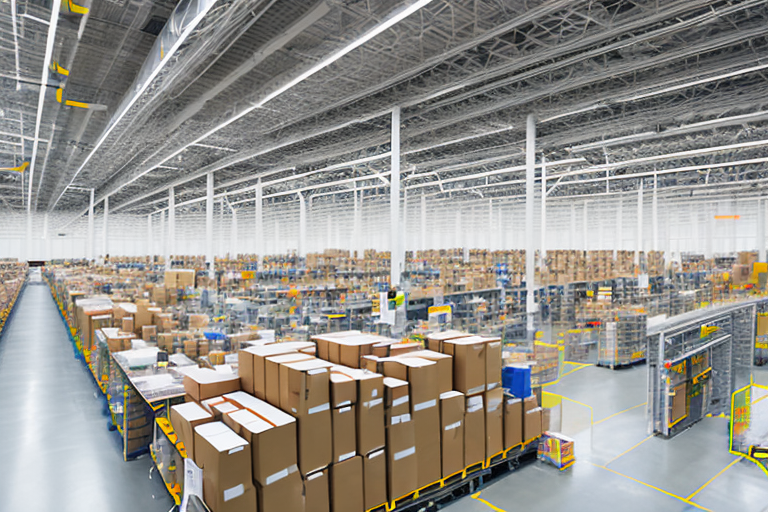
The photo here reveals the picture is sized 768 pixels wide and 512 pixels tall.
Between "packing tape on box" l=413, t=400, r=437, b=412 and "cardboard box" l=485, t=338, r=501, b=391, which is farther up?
"cardboard box" l=485, t=338, r=501, b=391

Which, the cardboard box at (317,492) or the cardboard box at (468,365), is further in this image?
the cardboard box at (468,365)

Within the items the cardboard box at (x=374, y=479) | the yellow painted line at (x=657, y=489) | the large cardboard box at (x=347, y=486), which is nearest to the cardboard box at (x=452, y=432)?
the cardboard box at (x=374, y=479)

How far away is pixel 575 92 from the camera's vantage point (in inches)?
319

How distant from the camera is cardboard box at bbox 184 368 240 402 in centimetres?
371

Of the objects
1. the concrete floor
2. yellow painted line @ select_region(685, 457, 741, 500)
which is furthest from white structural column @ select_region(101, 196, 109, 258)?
yellow painted line @ select_region(685, 457, 741, 500)

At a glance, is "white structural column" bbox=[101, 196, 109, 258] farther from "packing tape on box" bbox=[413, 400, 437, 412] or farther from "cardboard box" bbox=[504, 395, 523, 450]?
"cardboard box" bbox=[504, 395, 523, 450]

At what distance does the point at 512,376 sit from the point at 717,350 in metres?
3.75

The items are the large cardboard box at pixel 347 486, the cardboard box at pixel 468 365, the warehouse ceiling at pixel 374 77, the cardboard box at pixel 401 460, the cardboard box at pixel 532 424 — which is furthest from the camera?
the warehouse ceiling at pixel 374 77

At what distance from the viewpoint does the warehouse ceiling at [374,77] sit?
4926mm

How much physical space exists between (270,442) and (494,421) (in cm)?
234

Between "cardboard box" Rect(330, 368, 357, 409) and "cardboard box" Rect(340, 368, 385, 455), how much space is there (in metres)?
0.05

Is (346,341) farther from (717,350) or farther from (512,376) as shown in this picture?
(717,350)

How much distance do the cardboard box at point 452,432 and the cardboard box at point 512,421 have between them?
651 millimetres

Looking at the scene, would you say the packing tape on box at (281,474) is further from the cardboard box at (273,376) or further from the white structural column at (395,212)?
the white structural column at (395,212)
